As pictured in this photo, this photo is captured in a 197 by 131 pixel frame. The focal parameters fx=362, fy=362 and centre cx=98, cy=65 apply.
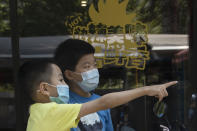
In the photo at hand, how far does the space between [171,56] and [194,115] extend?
2.06ft

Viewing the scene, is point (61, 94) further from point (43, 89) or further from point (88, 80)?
point (88, 80)

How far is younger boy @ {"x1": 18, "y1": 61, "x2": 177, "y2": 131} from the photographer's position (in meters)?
1.94

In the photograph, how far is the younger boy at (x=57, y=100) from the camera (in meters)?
1.94

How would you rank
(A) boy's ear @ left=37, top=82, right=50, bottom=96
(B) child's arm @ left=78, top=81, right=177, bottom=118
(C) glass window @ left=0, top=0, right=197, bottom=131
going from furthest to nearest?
(C) glass window @ left=0, top=0, right=197, bottom=131 → (A) boy's ear @ left=37, top=82, right=50, bottom=96 → (B) child's arm @ left=78, top=81, right=177, bottom=118

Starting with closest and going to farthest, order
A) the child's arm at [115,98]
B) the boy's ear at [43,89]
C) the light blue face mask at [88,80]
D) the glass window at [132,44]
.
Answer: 1. the child's arm at [115,98]
2. the boy's ear at [43,89]
3. the light blue face mask at [88,80]
4. the glass window at [132,44]

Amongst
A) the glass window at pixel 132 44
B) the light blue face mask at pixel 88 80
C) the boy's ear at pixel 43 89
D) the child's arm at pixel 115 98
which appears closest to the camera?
the child's arm at pixel 115 98

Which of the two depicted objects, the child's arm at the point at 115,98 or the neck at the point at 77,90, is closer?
the child's arm at the point at 115,98

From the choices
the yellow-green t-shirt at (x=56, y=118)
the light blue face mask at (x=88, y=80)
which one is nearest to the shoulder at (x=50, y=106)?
the yellow-green t-shirt at (x=56, y=118)

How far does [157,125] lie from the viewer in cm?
354

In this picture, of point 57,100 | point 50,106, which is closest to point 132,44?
point 57,100

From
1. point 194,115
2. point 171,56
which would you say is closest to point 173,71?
point 171,56

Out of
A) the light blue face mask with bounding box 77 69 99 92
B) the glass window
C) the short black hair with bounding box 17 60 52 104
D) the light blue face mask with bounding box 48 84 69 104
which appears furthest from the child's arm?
the glass window

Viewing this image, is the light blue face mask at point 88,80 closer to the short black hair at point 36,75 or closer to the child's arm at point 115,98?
the short black hair at point 36,75

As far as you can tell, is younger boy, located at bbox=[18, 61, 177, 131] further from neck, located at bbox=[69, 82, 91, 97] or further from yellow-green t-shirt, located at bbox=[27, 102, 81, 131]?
neck, located at bbox=[69, 82, 91, 97]
